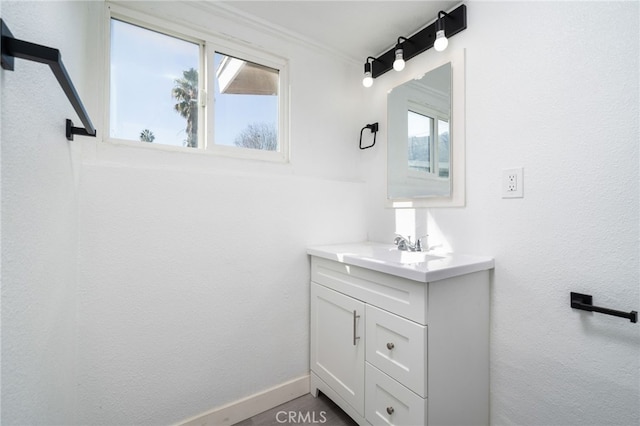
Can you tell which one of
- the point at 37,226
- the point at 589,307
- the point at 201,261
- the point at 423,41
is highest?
the point at 423,41

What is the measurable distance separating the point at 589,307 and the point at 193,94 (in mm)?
2035

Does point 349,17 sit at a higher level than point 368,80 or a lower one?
higher

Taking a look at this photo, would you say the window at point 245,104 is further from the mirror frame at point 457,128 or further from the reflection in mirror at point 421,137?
the mirror frame at point 457,128

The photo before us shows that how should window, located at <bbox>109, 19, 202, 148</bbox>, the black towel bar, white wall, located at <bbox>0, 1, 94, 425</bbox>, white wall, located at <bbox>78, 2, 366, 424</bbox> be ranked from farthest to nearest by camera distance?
window, located at <bbox>109, 19, 202, 148</bbox> → white wall, located at <bbox>78, 2, 366, 424</bbox> → the black towel bar → white wall, located at <bbox>0, 1, 94, 425</bbox>

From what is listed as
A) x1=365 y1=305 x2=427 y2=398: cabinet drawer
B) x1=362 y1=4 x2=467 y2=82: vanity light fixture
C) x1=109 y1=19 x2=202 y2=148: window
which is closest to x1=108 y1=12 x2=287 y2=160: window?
x1=109 y1=19 x2=202 y2=148: window

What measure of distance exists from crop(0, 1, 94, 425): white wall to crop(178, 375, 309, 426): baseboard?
0.60 meters

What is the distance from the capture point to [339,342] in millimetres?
1486

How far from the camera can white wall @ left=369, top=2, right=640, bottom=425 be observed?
974mm

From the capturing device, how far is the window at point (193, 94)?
1.34 metres

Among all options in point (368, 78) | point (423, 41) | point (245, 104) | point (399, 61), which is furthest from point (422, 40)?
point (245, 104)

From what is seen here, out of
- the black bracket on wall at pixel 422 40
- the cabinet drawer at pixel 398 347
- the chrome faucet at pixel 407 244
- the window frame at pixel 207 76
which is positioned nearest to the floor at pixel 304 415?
the cabinet drawer at pixel 398 347

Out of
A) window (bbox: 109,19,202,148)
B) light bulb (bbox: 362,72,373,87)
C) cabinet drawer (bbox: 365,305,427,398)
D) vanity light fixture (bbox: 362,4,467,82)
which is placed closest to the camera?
cabinet drawer (bbox: 365,305,427,398)

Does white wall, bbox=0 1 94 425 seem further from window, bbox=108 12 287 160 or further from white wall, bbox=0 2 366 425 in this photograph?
window, bbox=108 12 287 160

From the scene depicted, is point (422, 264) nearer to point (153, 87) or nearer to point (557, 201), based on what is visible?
point (557, 201)
